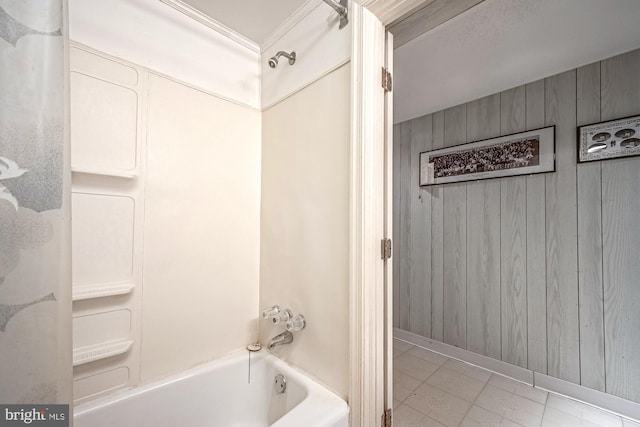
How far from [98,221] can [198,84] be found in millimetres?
854

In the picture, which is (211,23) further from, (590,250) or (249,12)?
(590,250)

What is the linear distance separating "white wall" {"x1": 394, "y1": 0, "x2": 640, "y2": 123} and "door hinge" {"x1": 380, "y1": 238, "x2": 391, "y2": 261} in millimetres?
1360

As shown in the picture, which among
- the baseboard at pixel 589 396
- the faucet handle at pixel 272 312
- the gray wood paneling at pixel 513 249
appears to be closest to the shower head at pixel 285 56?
the faucet handle at pixel 272 312

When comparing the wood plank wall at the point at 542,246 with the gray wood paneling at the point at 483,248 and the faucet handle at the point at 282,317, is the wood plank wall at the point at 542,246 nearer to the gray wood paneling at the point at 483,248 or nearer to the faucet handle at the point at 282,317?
the gray wood paneling at the point at 483,248

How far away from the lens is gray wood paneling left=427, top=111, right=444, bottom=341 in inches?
102

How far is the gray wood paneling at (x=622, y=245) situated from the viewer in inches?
66.2

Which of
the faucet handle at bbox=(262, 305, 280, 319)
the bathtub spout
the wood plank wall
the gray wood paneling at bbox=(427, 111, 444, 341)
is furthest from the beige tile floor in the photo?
the faucet handle at bbox=(262, 305, 280, 319)

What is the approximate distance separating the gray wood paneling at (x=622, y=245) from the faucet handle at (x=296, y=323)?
208 centimetres

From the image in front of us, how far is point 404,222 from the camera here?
2938mm

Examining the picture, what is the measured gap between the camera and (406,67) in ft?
6.46

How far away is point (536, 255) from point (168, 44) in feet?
9.40

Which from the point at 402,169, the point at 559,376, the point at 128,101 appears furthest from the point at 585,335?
the point at 128,101

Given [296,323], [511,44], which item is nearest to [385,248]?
[296,323]

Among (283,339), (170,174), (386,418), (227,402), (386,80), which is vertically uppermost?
(386,80)
